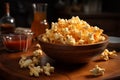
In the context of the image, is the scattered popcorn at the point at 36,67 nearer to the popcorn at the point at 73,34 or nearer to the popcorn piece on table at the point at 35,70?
the popcorn piece on table at the point at 35,70

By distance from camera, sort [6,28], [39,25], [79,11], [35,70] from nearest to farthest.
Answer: [35,70] → [39,25] → [6,28] → [79,11]

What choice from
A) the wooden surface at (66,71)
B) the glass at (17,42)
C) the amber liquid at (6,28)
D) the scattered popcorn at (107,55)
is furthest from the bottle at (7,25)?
the scattered popcorn at (107,55)

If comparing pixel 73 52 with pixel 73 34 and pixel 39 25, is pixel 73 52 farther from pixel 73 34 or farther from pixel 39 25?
pixel 39 25

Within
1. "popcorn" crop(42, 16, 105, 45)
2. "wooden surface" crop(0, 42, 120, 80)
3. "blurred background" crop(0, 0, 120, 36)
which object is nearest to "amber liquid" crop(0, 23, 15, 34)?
"wooden surface" crop(0, 42, 120, 80)

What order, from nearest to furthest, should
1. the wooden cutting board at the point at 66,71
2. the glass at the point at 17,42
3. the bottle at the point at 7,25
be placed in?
the wooden cutting board at the point at 66,71, the glass at the point at 17,42, the bottle at the point at 7,25

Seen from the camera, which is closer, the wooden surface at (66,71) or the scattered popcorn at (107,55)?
the wooden surface at (66,71)

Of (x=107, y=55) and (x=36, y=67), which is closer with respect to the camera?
(x=36, y=67)

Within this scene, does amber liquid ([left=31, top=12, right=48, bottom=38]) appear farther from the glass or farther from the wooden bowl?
the wooden bowl

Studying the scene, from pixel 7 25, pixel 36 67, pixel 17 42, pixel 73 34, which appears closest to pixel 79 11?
pixel 7 25

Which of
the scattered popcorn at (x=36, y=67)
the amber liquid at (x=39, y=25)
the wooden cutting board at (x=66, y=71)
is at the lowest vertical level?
the wooden cutting board at (x=66, y=71)
